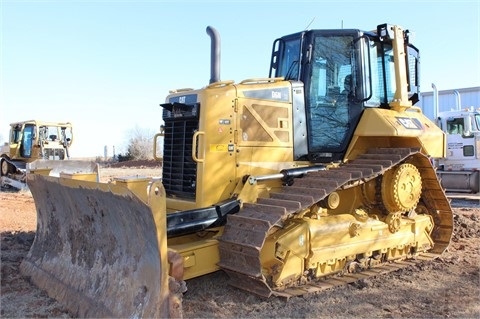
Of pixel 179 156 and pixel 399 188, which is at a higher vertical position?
pixel 179 156

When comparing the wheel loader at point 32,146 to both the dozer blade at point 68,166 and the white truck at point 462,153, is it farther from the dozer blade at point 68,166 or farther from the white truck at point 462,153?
the white truck at point 462,153

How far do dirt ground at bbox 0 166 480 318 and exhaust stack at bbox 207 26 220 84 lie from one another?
2494 millimetres

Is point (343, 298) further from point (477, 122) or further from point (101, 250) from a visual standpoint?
point (477, 122)

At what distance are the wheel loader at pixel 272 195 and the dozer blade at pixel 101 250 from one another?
16mm

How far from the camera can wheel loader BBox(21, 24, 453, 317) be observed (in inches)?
181

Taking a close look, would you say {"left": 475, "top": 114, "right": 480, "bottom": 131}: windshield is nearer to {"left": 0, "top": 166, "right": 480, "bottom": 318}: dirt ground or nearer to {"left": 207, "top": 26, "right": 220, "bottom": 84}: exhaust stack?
{"left": 0, "top": 166, "right": 480, "bottom": 318}: dirt ground

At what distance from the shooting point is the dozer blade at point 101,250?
420 centimetres

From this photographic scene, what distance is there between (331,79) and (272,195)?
1838mm

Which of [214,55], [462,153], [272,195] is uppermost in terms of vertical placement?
[214,55]

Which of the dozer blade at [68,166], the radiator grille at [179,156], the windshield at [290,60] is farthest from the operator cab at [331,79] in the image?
the dozer blade at [68,166]

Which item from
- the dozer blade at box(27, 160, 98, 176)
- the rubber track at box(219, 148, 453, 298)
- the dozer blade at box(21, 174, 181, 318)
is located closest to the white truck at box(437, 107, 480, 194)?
the rubber track at box(219, 148, 453, 298)

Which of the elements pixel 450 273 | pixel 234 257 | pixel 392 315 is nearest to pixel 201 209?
pixel 234 257

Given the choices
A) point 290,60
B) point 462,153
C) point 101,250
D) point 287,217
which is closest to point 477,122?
point 462,153

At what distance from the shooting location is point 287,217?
5.07 m
